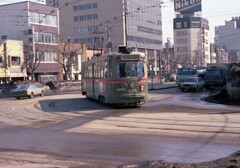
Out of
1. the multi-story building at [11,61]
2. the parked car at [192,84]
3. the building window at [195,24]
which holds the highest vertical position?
the building window at [195,24]

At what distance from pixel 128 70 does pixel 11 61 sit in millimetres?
49472

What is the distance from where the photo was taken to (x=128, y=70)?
22.9m

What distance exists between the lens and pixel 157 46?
14075 cm

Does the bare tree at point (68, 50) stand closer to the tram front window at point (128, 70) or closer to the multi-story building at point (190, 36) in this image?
the tram front window at point (128, 70)

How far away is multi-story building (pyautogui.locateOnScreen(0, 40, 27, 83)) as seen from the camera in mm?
66438

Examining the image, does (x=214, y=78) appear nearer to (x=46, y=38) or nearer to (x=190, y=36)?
(x=46, y=38)

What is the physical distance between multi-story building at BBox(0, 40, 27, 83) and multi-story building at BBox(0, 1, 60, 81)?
4.18 ft

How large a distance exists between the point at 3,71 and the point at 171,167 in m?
61.4

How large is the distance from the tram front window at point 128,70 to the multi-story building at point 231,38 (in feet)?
474

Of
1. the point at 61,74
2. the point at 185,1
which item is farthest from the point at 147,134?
the point at 61,74

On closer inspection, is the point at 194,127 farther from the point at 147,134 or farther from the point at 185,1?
the point at 185,1

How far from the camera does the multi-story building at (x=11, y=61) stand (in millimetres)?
66438

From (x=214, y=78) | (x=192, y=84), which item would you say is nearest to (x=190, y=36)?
(x=214, y=78)

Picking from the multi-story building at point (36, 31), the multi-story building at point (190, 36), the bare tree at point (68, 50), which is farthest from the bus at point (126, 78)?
the multi-story building at point (190, 36)
